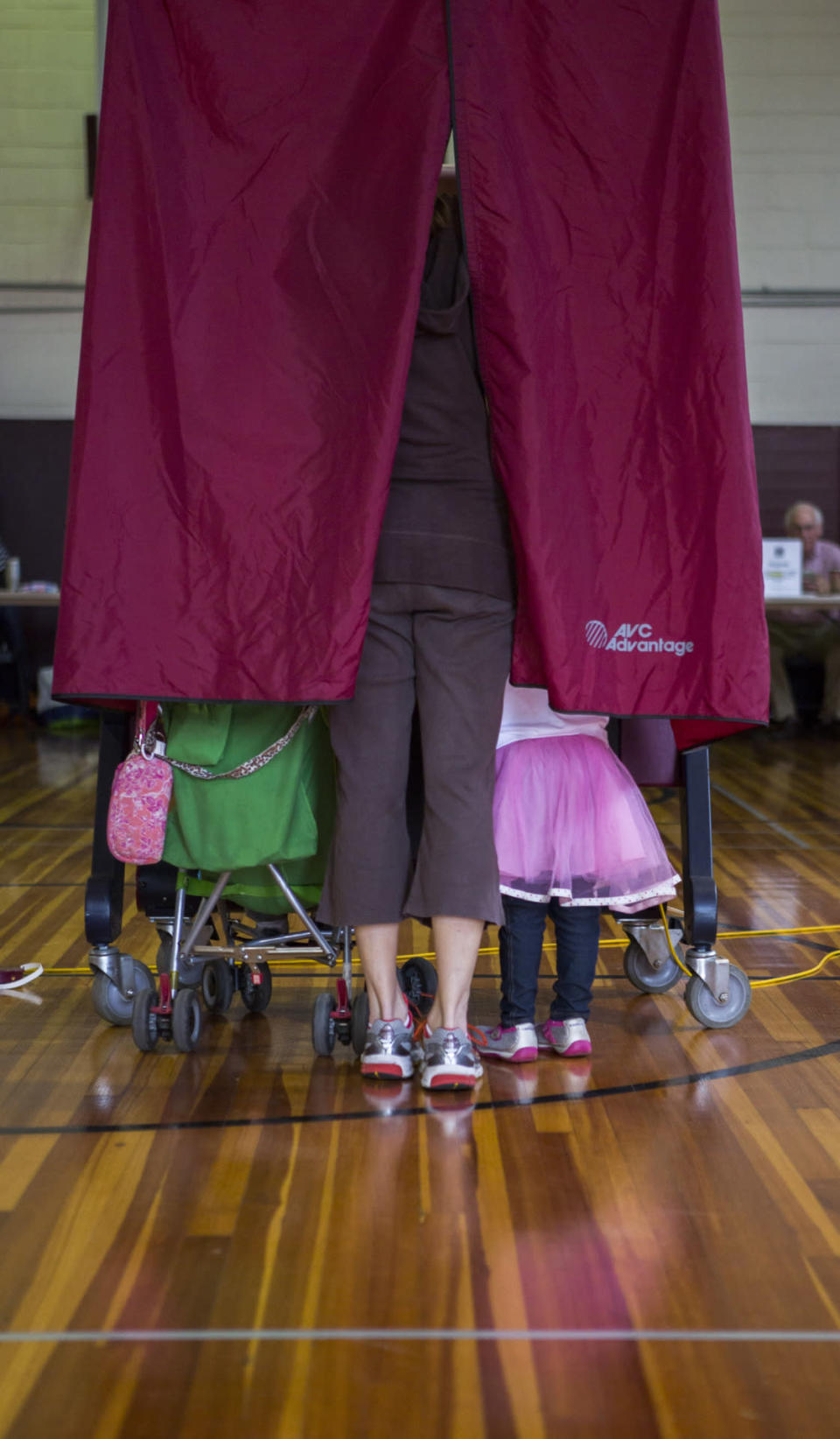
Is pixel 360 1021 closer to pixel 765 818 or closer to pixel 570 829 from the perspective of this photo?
pixel 570 829

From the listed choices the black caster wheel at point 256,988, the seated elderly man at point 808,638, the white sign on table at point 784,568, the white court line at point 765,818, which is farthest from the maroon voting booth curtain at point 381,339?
the seated elderly man at point 808,638

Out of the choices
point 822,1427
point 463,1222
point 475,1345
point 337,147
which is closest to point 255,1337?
point 475,1345

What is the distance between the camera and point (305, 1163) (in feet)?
5.54

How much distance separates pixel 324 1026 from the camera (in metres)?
2.08

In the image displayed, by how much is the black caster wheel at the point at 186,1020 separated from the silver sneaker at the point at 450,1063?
14.6 inches

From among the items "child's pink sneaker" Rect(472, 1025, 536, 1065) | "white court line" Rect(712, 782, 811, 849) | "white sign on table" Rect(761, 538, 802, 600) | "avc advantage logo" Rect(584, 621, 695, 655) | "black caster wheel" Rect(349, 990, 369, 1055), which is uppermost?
"white sign on table" Rect(761, 538, 802, 600)

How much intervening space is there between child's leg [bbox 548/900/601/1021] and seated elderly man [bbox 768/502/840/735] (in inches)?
209

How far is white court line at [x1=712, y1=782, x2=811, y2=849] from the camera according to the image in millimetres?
4203

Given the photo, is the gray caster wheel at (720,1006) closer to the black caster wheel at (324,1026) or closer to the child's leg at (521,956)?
the child's leg at (521,956)

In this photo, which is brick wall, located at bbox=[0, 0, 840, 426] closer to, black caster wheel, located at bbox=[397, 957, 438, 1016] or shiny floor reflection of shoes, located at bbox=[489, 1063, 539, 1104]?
black caster wheel, located at bbox=[397, 957, 438, 1016]

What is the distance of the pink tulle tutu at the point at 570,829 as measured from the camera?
2076 millimetres

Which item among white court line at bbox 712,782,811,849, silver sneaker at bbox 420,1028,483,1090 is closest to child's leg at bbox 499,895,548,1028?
silver sneaker at bbox 420,1028,483,1090

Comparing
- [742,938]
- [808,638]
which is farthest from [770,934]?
[808,638]

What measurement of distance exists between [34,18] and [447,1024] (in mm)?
8156
